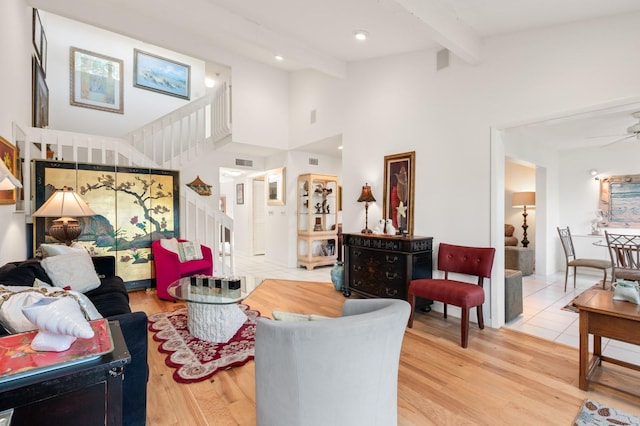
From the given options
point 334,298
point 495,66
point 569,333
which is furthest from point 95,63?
point 569,333

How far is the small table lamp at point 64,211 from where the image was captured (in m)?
→ 3.38

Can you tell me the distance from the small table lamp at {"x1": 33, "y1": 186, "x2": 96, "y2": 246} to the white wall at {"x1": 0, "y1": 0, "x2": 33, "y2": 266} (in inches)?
12.0

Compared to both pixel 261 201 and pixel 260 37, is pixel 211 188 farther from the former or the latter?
pixel 260 37

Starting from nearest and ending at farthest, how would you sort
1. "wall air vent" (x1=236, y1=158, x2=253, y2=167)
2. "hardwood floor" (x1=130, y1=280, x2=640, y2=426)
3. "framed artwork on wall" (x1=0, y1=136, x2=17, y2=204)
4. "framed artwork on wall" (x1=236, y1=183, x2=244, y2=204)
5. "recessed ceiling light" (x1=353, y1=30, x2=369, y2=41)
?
1. "hardwood floor" (x1=130, y1=280, x2=640, y2=426)
2. "framed artwork on wall" (x1=0, y1=136, x2=17, y2=204)
3. "recessed ceiling light" (x1=353, y1=30, x2=369, y2=41)
4. "wall air vent" (x1=236, y1=158, x2=253, y2=167)
5. "framed artwork on wall" (x1=236, y1=183, x2=244, y2=204)

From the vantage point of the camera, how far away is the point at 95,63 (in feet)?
20.4

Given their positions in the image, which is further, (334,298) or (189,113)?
(189,113)

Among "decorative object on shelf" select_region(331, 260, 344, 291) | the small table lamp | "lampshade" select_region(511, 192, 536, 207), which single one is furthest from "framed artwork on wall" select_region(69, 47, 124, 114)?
"lampshade" select_region(511, 192, 536, 207)

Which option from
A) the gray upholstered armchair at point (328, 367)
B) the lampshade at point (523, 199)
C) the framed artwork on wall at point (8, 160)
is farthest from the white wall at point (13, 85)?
the lampshade at point (523, 199)

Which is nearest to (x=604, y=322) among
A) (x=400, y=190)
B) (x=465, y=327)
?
(x=465, y=327)

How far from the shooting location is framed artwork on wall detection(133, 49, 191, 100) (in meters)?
→ 6.75

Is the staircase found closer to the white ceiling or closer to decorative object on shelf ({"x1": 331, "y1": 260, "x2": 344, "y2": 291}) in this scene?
the white ceiling

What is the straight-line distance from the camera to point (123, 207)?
4.72 m

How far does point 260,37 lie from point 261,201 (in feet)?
17.0

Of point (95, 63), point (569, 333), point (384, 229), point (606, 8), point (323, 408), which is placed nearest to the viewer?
point (323, 408)
